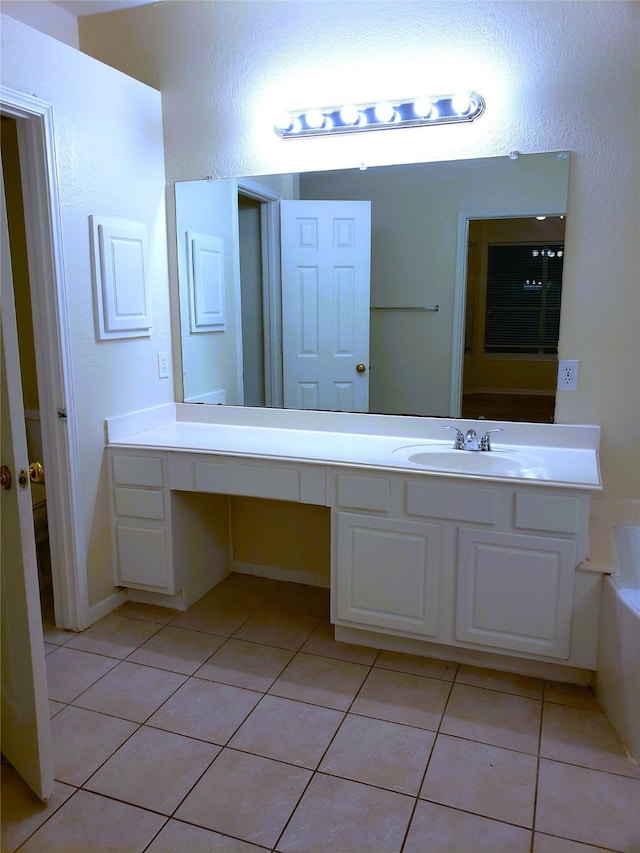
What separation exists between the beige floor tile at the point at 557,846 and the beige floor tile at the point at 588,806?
0.02m

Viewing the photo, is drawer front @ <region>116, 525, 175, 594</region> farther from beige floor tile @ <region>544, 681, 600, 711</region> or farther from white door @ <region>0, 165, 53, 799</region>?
beige floor tile @ <region>544, 681, 600, 711</region>

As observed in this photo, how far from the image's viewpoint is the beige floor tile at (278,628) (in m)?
2.48

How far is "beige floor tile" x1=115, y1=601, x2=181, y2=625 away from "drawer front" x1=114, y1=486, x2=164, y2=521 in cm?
41

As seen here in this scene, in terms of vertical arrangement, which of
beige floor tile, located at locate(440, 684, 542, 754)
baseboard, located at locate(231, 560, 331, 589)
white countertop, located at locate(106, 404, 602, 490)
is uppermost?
white countertop, located at locate(106, 404, 602, 490)

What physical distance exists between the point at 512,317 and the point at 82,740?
201 cm

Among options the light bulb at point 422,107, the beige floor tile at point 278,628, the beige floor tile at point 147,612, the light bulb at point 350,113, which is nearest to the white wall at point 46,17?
the light bulb at point 350,113

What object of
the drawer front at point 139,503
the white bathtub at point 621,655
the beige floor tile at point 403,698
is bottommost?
the beige floor tile at point 403,698

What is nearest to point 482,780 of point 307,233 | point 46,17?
point 307,233

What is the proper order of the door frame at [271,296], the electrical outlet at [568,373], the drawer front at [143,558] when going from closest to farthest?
the electrical outlet at [568,373], the drawer front at [143,558], the door frame at [271,296]

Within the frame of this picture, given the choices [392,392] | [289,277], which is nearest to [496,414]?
[392,392]

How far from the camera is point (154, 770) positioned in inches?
69.9

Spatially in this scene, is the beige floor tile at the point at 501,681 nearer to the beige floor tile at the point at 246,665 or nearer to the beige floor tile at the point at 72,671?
the beige floor tile at the point at 246,665

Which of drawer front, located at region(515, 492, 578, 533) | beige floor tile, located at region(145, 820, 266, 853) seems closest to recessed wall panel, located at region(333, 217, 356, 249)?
drawer front, located at region(515, 492, 578, 533)

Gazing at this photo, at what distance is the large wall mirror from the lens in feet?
7.90
